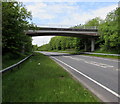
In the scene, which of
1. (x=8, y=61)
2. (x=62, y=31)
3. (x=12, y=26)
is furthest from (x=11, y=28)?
(x=62, y=31)

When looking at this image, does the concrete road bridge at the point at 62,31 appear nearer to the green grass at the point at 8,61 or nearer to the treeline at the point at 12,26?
the treeline at the point at 12,26

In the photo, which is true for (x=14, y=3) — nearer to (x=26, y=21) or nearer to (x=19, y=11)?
(x=19, y=11)

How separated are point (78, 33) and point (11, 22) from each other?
88.0ft

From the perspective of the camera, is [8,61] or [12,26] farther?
[12,26]

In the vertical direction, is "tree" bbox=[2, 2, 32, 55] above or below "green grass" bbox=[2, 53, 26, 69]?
above

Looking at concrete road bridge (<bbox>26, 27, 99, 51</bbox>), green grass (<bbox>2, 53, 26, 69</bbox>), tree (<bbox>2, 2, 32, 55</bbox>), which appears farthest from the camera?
concrete road bridge (<bbox>26, 27, 99, 51</bbox>)

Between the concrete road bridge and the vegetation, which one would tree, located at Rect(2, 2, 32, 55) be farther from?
the concrete road bridge

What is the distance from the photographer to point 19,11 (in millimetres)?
22875

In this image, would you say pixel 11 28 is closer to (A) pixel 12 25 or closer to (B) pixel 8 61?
(A) pixel 12 25

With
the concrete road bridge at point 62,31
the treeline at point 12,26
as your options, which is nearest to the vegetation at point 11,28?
the treeline at point 12,26

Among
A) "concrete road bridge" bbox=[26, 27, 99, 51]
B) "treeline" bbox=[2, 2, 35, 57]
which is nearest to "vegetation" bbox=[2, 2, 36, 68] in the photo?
"treeline" bbox=[2, 2, 35, 57]

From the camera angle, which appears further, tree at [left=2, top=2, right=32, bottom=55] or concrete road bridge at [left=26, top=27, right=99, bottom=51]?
concrete road bridge at [left=26, top=27, right=99, bottom=51]

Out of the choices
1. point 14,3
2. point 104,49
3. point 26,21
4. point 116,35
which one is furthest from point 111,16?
point 14,3

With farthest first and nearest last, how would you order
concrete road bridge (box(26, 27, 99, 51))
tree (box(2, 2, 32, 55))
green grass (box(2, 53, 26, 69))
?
concrete road bridge (box(26, 27, 99, 51)) → tree (box(2, 2, 32, 55)) → green grass (box(2, 53, 26, 69))
